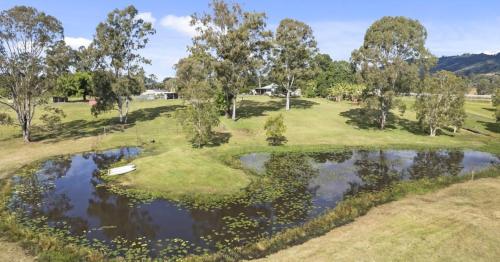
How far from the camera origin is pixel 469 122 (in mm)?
83938

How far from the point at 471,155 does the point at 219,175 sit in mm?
38217

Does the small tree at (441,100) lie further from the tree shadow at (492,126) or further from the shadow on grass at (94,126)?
the shadow on grass at (94,126)

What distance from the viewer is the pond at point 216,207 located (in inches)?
1033

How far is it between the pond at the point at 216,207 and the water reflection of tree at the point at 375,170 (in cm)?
10

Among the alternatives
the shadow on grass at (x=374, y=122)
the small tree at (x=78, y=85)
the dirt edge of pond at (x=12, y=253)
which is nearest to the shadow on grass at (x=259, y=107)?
the shadow on grass at (x=374, y=122)

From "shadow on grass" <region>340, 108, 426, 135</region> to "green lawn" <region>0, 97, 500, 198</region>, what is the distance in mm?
200

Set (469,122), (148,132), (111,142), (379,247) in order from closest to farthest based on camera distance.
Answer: (379,247) < (111,142) < (148,132) < (469,122)

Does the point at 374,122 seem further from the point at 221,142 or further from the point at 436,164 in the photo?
the point at 221,142

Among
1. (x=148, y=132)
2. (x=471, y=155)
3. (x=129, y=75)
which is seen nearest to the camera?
(x=471, y=155)

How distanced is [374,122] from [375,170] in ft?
117

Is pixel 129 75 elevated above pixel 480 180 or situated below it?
above

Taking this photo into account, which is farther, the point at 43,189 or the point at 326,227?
the point at 43,189

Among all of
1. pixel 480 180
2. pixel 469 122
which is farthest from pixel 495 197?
pixel 469 122

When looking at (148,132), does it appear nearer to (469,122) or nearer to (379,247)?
(379,247)
